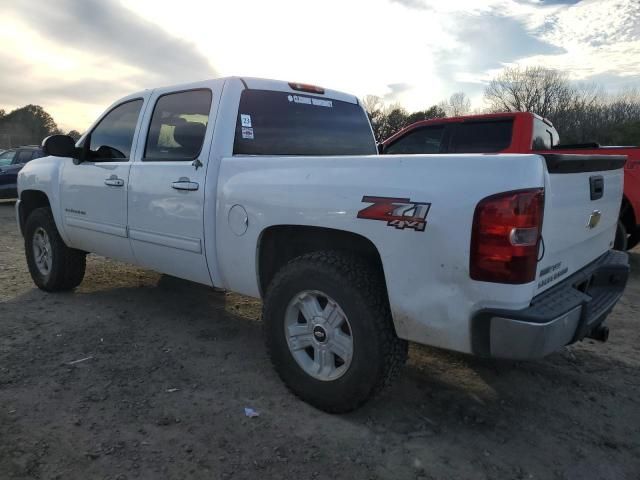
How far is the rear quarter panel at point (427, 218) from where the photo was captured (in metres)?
2.20

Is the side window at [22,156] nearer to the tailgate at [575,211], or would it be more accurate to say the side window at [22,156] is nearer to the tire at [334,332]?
the tire at [334,332]

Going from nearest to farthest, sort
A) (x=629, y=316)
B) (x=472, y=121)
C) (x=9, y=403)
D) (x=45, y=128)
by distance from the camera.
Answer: (x=9, y=403) → (x=629, y=316) → (x=472, y=121) → (x=45, y=128)

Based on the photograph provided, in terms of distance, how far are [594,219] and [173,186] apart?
8.78 feet

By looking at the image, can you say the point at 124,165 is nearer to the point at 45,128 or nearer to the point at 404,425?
the point at 404,425

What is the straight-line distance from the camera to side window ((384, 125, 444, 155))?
22.7ft

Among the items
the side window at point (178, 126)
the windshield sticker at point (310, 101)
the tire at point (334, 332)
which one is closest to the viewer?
the tire at point (334, 332)

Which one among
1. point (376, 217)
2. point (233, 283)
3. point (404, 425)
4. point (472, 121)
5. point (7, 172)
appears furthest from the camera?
point (7, 172)

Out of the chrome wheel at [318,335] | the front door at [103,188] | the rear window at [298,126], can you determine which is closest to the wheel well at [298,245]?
the chrome wheel at [318,335]

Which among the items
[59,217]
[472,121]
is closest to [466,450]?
[59,217]

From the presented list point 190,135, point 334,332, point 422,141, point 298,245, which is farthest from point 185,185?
point 422,141

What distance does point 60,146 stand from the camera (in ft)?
14.8

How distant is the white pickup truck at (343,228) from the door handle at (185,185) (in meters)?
0.01

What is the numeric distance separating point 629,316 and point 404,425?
313 cm

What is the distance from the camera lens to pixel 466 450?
254 centimetres
